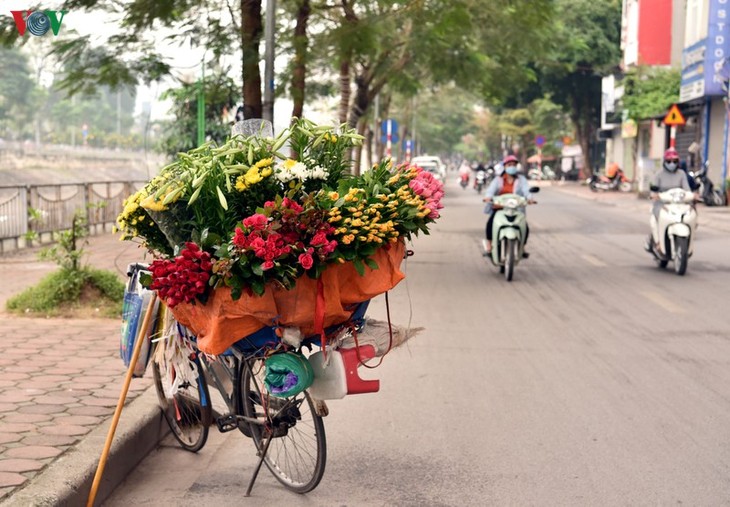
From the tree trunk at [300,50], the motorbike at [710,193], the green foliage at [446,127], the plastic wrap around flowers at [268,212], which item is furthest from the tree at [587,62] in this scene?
the plastic wrap around flowers at [268,212]

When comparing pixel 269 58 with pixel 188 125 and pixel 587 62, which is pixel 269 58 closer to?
pixel 188 125

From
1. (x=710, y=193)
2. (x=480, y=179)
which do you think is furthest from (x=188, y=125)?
(x=480, y=179)

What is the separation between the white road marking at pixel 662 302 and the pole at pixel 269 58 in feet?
16.6

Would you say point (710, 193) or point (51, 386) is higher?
point (710, 193)

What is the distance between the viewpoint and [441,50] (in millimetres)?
23688

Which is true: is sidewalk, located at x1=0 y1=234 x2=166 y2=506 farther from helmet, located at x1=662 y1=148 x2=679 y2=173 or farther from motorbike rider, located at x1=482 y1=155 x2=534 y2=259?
helmet, located at x1=662 y1=148 x2=679 y2=173

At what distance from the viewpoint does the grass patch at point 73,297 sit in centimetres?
943

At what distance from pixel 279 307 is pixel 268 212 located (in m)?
0.42

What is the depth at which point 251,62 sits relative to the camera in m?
12.7

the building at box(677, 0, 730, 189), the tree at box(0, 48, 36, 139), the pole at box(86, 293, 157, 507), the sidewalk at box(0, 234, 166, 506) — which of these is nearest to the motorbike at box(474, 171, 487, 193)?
the building at box(677, 0, 730, 189)

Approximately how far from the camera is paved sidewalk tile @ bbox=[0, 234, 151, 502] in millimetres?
4910

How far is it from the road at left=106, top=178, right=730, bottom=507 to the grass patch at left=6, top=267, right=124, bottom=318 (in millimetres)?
2855

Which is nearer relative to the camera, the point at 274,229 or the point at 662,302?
the point at 274,229

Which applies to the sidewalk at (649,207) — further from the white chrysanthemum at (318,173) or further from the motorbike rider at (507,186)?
the white chrysanthemum at (318,173)
